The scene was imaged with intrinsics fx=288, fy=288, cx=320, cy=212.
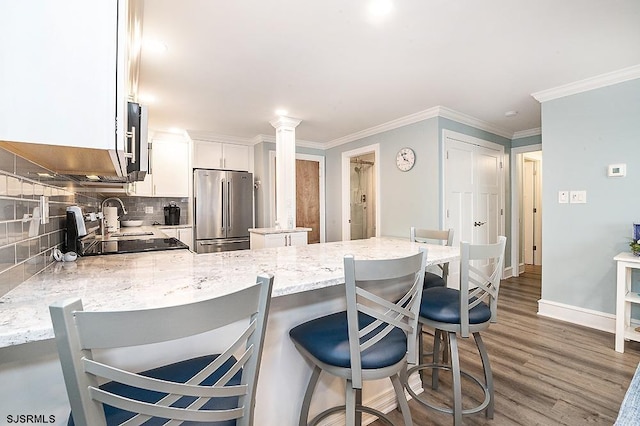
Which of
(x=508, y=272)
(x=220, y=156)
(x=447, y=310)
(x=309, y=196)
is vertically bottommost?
(x=508, y=272)

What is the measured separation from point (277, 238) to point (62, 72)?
2819 millimetres

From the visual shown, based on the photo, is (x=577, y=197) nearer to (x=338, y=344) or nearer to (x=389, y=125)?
(x=389, y=125)

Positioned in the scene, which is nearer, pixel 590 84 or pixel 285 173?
pixel 590 84

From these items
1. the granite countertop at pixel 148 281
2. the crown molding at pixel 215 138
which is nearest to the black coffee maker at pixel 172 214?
the crown molding at pixel 215 138

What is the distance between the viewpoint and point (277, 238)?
137 inches

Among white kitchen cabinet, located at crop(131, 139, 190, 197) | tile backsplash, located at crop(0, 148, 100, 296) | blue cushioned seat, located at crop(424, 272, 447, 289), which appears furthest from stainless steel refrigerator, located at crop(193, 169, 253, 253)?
blue cushioned seat, located at crop(424, 272, 447, 289)

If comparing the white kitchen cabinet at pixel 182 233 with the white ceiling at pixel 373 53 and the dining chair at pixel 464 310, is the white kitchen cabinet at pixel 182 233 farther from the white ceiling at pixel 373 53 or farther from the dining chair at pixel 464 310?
the dining chair at pixel 464 310

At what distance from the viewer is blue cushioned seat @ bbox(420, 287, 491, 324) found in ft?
4.61

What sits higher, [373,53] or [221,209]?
[373,53]

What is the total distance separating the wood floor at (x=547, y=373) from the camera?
1632 mm

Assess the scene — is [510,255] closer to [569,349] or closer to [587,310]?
[587,310]

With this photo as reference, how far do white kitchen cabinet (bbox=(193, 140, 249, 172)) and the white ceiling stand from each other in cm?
94

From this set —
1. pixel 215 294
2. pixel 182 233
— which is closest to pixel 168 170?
pixel 182 233

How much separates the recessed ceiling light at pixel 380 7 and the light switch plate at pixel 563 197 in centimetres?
268
